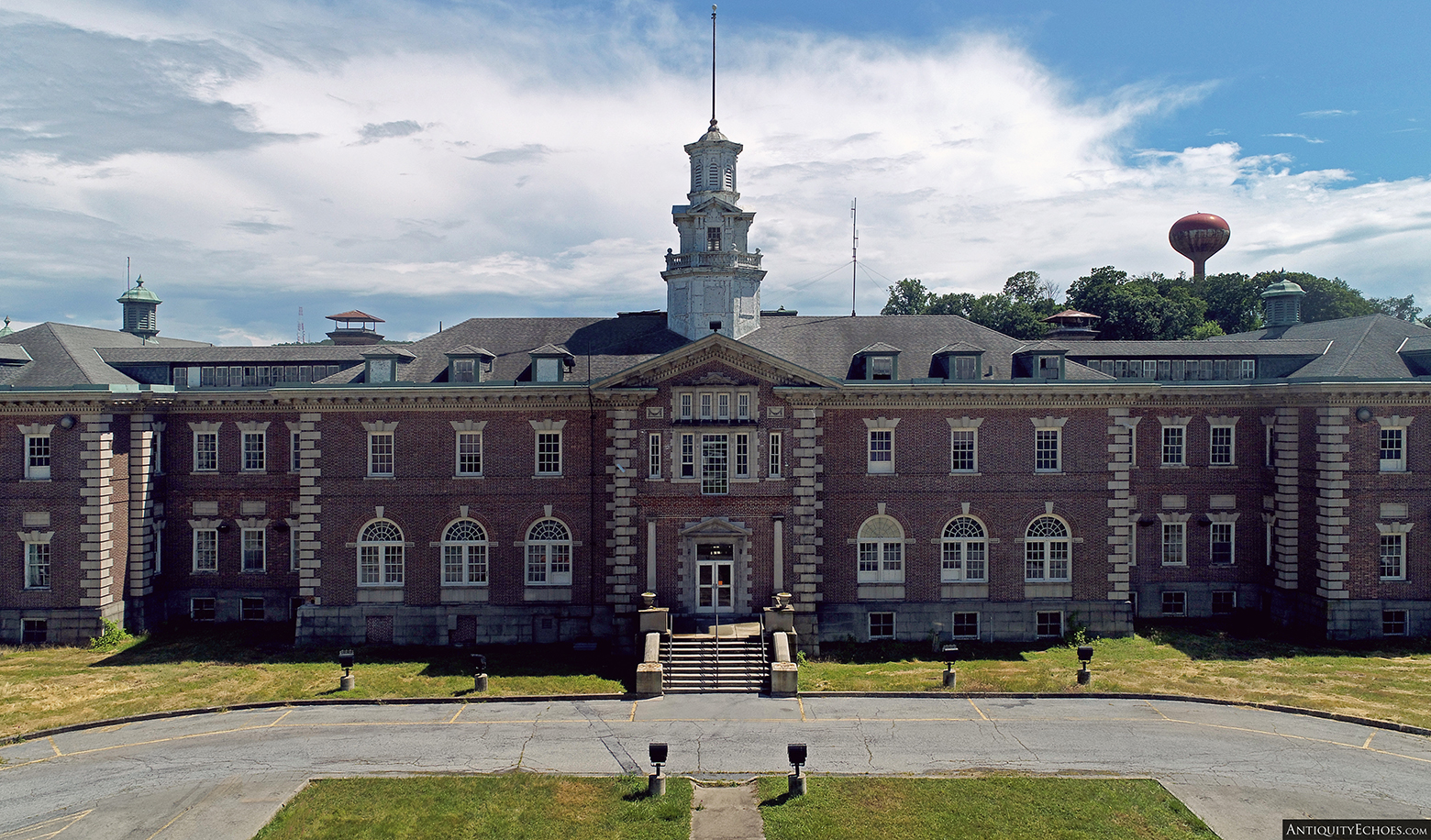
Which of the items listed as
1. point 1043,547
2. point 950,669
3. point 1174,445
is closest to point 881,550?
point 950,669

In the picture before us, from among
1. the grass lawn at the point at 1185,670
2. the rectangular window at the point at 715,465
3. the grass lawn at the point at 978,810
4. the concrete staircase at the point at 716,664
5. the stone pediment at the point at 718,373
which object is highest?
the stone pediment at the point at 718,373

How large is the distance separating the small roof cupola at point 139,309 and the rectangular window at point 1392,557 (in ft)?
198

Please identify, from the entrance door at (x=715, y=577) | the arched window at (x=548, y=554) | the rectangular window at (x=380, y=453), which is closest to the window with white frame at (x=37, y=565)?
the rectangular window at (x=380, y=453)

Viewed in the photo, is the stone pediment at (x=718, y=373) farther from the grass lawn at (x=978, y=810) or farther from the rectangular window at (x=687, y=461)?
the grass lawn at (x=978, y=810)

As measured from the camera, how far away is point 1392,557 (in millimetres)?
34750

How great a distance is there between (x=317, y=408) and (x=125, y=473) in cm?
932

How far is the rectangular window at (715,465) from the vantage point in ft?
109

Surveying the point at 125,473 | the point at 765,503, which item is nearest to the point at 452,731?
the point at 765,503

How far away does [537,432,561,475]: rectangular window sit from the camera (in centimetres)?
3466

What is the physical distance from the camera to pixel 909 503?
3447cm

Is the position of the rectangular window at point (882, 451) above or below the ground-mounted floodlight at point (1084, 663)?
above

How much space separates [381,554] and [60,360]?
16.7 meters

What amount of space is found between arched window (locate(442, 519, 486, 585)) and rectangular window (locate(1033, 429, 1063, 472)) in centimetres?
2303

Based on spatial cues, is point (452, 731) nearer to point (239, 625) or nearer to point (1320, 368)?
point (239, 625)
